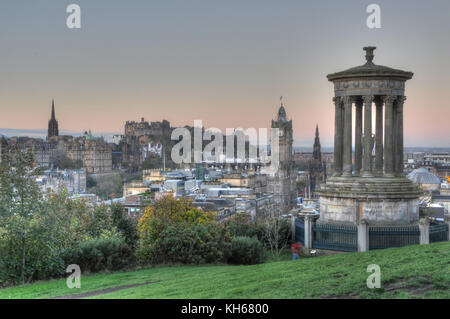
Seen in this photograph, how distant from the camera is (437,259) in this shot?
15227 mm

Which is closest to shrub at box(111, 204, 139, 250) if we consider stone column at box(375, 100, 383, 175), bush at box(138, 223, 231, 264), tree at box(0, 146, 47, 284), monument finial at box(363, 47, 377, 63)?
bush at box(138, 223, 231, 264)

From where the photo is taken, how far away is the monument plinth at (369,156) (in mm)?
23531

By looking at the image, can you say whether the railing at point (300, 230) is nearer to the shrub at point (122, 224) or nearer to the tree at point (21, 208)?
the tree at point (21, 208)

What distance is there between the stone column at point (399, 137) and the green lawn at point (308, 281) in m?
7.37

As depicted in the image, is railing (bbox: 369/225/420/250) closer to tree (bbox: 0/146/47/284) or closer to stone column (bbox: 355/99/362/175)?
stone column (bbox: 355/99/362/175)

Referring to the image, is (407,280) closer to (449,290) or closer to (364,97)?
(449,290)

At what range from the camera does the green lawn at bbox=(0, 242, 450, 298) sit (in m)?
12.7

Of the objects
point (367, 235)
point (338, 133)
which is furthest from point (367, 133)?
point (367, 235)

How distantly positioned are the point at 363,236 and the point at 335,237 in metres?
1.34

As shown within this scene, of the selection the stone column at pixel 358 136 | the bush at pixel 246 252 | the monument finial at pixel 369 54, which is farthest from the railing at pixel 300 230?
the monument finial at pixel 369 54

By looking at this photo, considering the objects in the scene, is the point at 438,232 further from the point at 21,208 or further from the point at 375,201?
the point at 21,208

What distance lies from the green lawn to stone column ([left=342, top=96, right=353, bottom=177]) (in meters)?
6.96
